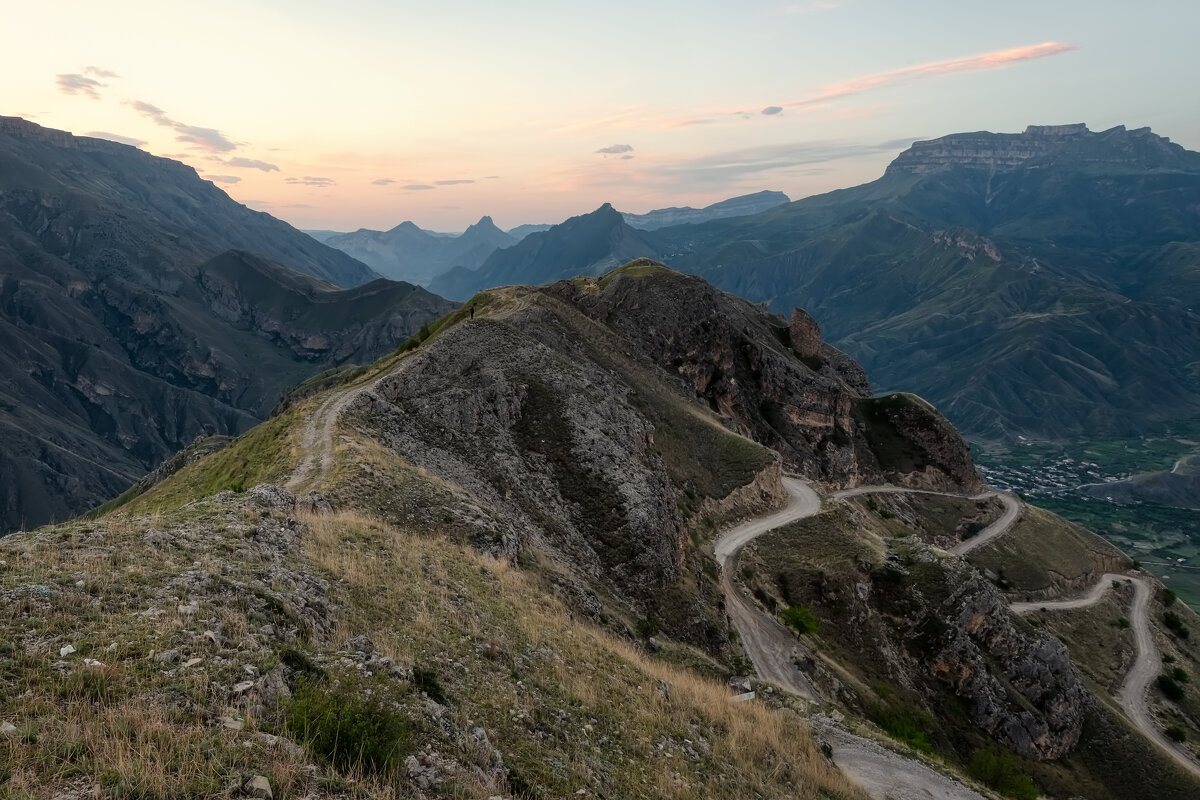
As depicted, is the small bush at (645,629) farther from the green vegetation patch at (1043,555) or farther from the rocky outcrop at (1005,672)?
the green vegetation patch at (1043,555)

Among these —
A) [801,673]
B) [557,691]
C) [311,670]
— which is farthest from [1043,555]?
[311,670]

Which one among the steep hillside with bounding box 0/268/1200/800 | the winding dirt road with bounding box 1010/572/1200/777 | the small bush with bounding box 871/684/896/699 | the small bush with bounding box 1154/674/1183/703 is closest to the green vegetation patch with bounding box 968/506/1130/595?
the steep hillside with bounding box 0/268/1200/800

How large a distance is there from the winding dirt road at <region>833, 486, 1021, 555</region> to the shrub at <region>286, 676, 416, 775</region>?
4080 inches

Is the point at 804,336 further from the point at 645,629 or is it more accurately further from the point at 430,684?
the point at 430,684

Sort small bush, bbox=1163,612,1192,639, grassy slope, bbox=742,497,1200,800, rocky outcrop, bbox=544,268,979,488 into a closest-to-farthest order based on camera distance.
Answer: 1. grassy slope, bbox=742,497,1200,800
2. small bush, bbox=1163,612,1192,639
3. rocky outcrop, bbox=544,268,979,488

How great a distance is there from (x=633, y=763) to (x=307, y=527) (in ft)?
51.9

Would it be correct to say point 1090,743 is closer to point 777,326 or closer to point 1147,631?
point 1147,631

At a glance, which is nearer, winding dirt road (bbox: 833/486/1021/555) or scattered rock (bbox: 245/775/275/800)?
scattered rock (bbox: 245/775/275/800)

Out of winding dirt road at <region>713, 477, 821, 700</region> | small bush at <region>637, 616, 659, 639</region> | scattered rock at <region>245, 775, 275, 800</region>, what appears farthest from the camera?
winding dirt road at <region>713, 477, 821, 700</region>

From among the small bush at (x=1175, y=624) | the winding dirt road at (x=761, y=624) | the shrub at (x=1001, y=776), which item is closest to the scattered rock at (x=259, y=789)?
the winding dirt road at (x=761, y=624)

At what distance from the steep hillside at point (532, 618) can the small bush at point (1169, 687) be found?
879 centimetres

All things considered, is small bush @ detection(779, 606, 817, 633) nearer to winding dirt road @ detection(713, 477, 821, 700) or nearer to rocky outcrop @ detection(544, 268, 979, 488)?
winding dirt road @ detection(713, 477, 821, 700)

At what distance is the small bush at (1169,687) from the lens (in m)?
85.1

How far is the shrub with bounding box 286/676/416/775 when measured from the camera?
10.7 metres
